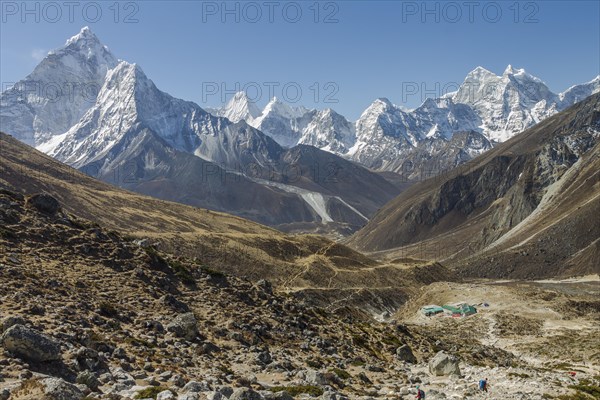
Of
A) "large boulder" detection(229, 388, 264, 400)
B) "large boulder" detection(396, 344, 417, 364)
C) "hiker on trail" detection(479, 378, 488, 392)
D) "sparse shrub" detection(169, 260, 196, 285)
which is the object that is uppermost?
"sparse shrub" detection(169, 260, 196, 285)

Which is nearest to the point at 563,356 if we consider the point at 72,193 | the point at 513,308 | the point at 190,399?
the point at 513,308

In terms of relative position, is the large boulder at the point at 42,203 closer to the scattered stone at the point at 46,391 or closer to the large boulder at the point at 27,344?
the large boulder at the point at 27,344

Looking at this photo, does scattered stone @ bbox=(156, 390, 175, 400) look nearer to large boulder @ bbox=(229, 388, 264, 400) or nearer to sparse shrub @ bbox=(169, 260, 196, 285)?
large boulder @ bbox=(229, 388, 264, 400)

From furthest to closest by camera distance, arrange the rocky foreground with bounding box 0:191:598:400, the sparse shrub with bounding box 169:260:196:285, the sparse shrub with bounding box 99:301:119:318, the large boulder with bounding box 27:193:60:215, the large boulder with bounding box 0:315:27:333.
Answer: the large boulder with bounding box 27:193:60:215 → the sparse shrub with bounding box 169:260:196:285 → the sparse shrub with bounding box 99:301:119:318 → the large boulder with bounding box 0:315:27:333 → the rocky foreground with bounding box 0:191:598:400

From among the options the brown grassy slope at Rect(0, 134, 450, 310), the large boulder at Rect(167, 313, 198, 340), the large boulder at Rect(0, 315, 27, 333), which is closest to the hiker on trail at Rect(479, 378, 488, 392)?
the large boulder at Rect(167, 313, 198, 340)

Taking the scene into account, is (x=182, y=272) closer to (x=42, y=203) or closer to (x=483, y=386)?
(x=42, y=203)

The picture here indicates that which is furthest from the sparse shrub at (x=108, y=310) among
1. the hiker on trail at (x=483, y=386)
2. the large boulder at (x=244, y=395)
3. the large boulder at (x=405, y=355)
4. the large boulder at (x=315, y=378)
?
the hiker on trail at (x=483, y=386)
